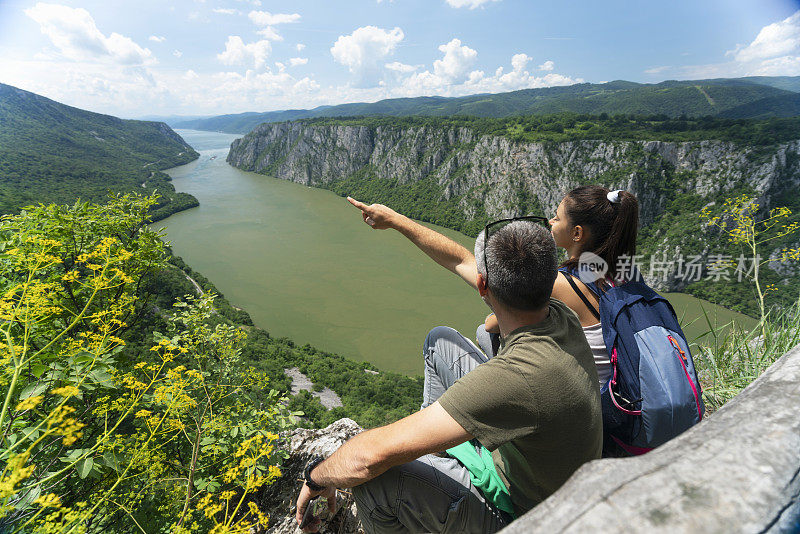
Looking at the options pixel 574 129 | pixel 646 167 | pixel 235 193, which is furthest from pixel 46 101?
pixel 646 167

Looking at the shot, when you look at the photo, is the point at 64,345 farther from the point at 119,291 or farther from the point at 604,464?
the point at 604,464

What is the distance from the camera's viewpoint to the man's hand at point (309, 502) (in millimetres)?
1551

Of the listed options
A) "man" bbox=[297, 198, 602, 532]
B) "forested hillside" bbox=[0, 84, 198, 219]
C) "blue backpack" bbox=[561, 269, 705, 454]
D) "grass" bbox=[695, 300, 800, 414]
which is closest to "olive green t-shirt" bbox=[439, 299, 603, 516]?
"man" bbox=[297, 198, 602, 532]

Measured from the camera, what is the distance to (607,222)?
1877mm

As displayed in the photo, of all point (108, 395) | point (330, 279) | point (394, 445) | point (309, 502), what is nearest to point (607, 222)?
point (394, 445)

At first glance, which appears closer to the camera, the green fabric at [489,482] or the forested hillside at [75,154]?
the green fabric at [489,482]

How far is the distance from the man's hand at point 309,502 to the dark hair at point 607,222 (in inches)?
65.2

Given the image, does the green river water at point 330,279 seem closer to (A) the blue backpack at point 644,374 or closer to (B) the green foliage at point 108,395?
(A) the blue backpack at point 644,374

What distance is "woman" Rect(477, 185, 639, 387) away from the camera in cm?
176

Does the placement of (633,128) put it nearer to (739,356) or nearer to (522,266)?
(739,356)

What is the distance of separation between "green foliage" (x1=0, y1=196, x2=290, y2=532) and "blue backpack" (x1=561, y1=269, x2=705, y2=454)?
1.48 metres

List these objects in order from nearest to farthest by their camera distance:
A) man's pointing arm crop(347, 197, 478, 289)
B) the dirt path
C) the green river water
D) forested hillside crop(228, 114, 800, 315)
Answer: man's pointing arm crop(347, 197, 478, 289) → the dirt path → the green river water → forested hillside crop(228, 114, 800, 315)

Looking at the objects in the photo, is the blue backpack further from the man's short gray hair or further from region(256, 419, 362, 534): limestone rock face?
region(256, 419, 362, 534): limestone rock face

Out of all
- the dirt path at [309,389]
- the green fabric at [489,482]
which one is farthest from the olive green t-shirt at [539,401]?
the dirt path at [309,389]
